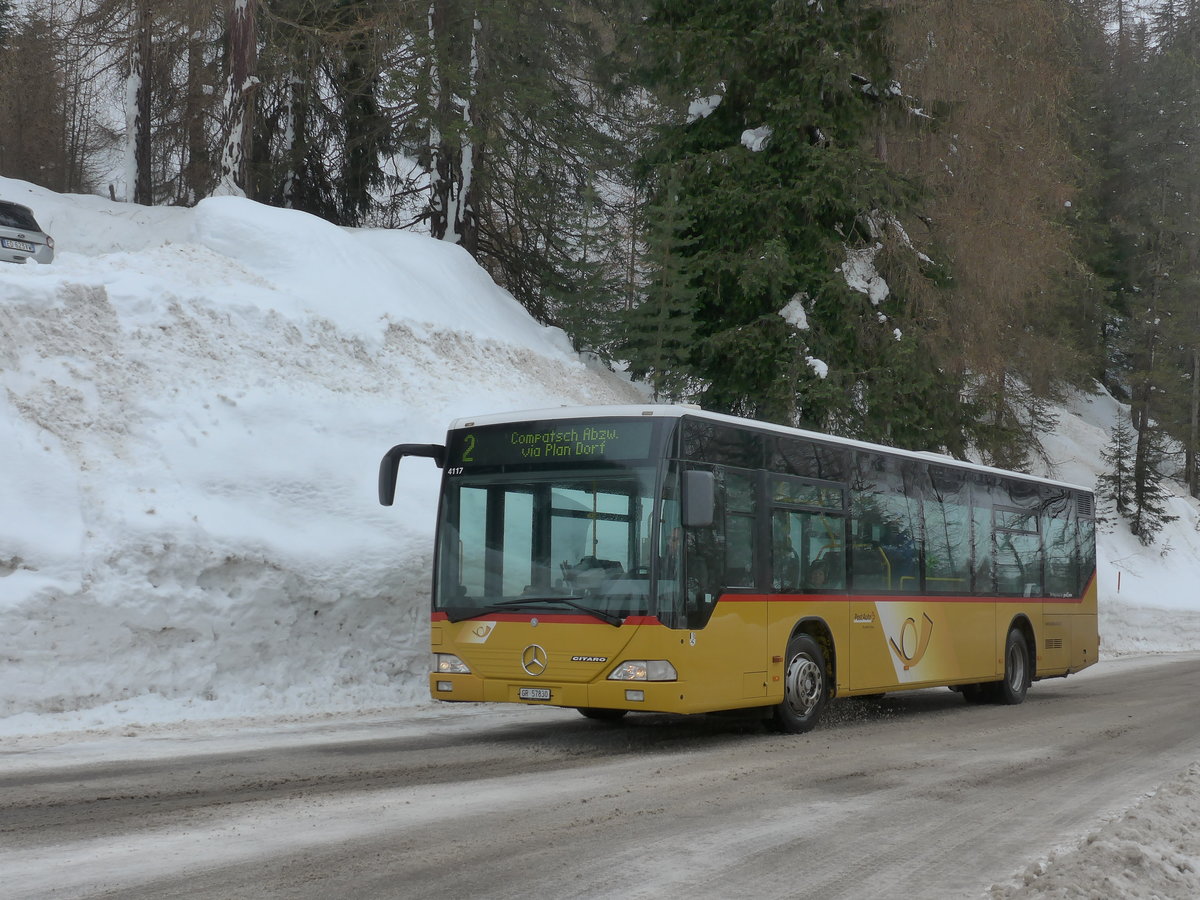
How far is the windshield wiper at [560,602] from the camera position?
10531mm

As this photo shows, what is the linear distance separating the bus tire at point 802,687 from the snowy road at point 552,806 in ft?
0.78

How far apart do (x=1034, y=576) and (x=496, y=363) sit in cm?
1034

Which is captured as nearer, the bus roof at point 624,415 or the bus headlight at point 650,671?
the bus headlight at point 650,671

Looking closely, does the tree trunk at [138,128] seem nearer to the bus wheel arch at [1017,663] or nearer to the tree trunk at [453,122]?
the tree trunk at [453,122]

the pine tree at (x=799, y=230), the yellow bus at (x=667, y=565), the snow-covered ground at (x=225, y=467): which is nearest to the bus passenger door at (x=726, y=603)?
the yellow bus at (x=667, y=565)

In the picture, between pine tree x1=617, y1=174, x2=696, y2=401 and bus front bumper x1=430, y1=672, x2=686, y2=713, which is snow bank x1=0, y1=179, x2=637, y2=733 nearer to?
pine tree x1=617, y1=174, x2=696, y2=401

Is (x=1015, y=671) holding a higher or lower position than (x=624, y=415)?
lower

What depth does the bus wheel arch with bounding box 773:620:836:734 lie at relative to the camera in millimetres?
12031

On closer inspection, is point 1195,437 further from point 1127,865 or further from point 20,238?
point 1127,865

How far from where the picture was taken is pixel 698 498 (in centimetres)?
1038

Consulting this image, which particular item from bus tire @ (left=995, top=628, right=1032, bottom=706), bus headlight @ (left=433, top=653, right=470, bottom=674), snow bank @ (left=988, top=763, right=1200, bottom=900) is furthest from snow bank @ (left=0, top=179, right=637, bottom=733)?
snow bank @ (left=988, top=763, right=1200, bottom=900)

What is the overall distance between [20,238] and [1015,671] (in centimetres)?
1760

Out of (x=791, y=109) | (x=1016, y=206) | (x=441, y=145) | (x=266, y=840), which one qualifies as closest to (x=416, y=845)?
(x=266, y=840)

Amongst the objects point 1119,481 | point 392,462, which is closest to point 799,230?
point 392,462
